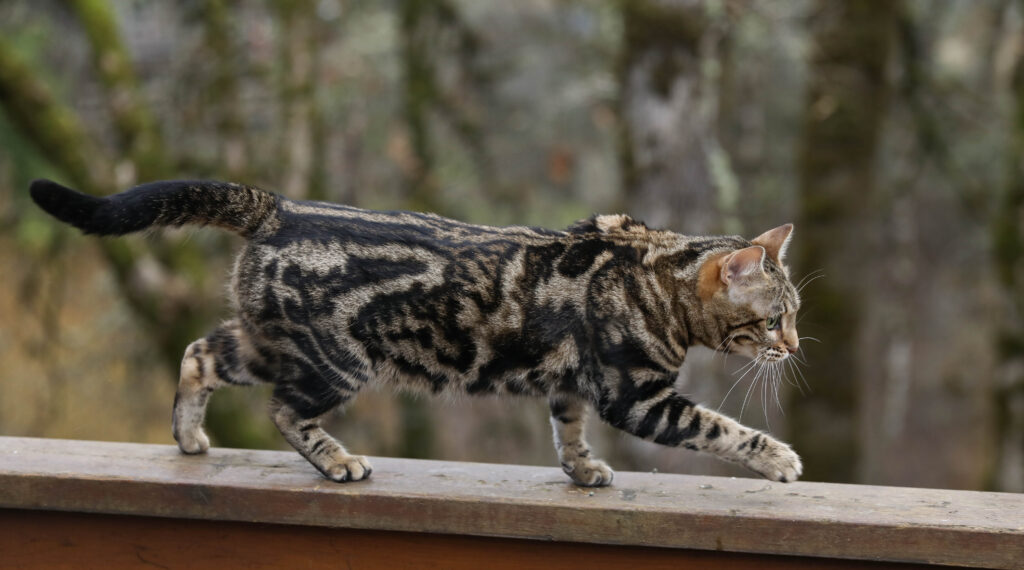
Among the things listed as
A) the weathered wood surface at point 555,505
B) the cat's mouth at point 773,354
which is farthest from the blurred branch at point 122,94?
the cat's mouth at point 773,354

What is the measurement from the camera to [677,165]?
22.4 feet

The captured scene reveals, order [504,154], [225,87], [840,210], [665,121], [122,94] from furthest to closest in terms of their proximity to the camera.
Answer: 1. [504,154]
2. [840,210]
3. [225,87]
4. [122,94]
5. [665,121]

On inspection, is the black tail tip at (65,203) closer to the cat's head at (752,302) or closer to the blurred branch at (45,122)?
the cat's head at (752,302)

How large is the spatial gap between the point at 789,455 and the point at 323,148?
300 inches

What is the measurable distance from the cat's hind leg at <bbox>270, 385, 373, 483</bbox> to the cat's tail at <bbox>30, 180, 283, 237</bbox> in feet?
1.68

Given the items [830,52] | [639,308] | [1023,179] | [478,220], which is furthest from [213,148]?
[639,308]

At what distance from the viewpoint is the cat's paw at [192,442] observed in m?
3.18

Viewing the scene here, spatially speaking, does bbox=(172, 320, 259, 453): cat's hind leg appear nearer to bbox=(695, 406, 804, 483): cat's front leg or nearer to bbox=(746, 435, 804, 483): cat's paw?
bbox=(695, 406, 804, 483): cat's front leg

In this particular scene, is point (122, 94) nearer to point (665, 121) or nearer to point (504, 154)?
point (665, 121)

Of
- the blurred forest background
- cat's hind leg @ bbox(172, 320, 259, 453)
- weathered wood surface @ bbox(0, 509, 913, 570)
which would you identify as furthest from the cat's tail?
the blurred forest background

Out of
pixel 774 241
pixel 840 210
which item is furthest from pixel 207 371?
pixel 840 210

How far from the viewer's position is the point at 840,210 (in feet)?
28.5

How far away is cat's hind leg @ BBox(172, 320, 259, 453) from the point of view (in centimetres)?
326

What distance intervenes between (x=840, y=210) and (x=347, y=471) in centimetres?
676
